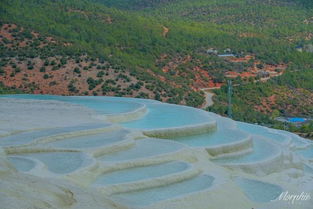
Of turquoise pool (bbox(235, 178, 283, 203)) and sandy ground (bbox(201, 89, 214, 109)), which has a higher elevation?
turquoise pool (bbox(235, 178, 283, 203))

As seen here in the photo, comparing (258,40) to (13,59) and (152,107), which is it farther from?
(152,107)

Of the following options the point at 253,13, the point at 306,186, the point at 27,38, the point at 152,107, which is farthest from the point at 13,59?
the point at 253,13

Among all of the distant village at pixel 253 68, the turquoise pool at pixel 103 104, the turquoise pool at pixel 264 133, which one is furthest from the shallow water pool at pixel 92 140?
the distant village at pixel 253 68

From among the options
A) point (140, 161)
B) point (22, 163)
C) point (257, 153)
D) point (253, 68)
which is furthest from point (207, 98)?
point (22, 163)

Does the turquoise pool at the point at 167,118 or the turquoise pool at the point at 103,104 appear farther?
the turquoise pool at the point at 103,104

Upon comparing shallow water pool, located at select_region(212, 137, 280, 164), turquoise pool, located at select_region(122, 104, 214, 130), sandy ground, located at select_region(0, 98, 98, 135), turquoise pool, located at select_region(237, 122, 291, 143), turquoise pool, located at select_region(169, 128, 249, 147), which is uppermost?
sandy ground, located at select_region(0, 98, 98, 135)

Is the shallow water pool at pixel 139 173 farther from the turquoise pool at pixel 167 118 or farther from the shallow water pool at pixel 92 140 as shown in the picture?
the turquoise pool at pixel 167 118

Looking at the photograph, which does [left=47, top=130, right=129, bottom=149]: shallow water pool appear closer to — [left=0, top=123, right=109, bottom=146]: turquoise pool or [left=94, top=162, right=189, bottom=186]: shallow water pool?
[left=0, top=123, right=109, bottom=146]: turquoise pool

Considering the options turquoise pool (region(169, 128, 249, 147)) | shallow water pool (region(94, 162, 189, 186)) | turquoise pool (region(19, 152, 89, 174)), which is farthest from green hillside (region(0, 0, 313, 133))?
shallow water pool (region(94, 162, 189, 186))
